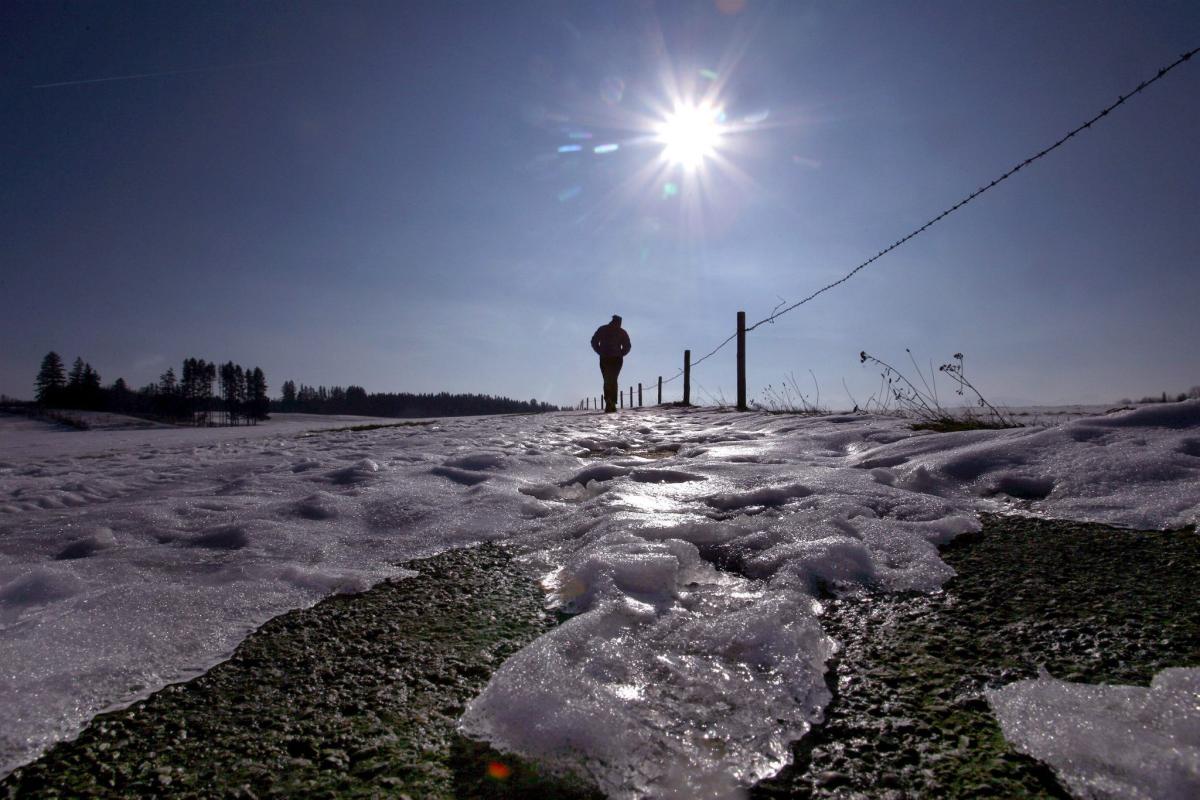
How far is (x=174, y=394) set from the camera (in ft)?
191

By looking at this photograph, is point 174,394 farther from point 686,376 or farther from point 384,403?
point 686,376

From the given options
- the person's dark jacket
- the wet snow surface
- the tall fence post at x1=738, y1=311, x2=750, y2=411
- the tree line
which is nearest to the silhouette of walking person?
the person's dark jacket

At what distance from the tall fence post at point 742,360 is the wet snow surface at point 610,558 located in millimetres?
5437

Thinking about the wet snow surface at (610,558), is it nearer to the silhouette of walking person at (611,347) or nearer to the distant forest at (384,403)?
the silhouette of walking person at (611,347)

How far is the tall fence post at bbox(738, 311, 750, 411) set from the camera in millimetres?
8234

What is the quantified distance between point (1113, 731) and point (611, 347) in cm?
1112

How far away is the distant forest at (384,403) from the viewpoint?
264 feet

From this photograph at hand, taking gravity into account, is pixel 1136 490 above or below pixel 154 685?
above

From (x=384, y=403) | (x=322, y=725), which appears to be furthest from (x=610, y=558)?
(x=384, y=403)

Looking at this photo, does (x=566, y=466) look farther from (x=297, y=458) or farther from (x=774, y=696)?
(x=774, y=696)

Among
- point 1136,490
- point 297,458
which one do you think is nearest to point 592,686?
point 1136,490

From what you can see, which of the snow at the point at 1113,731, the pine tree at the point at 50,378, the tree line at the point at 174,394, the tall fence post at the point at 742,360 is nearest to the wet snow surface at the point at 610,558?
the snow at the point at 1113,731

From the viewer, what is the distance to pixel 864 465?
229 cm

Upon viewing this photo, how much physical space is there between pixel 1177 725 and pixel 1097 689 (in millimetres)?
82
